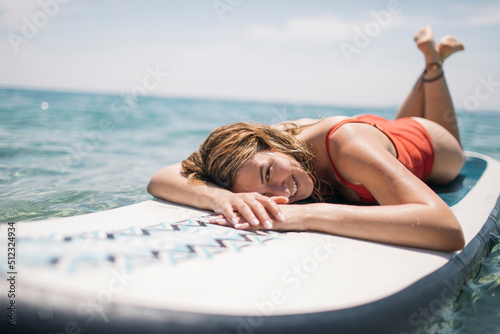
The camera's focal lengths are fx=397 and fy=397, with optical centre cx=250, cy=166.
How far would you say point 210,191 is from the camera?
87.1 inches

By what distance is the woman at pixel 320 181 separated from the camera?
1.73m

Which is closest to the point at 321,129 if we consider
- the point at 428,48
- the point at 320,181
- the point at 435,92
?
the point at 320,181

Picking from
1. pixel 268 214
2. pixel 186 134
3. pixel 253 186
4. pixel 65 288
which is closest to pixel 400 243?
pixel 268 214

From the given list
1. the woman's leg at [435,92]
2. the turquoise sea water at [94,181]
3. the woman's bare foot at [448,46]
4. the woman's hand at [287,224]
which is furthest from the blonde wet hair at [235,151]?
the woman's bare foot at [448,46]

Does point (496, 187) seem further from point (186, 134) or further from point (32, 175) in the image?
Answer: point (186, 134)

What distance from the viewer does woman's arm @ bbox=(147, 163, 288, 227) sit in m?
1.88

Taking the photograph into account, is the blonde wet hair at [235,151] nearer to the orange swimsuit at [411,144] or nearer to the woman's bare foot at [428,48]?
the orange swimsuit at [411,144]

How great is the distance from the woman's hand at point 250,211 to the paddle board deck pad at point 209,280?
0.07m

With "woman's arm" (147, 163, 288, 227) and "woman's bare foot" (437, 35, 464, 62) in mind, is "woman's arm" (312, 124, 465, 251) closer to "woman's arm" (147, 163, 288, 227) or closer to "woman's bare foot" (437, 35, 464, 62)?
"woman's arm" (147, 163, 288, 227)

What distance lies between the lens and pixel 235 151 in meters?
2.16

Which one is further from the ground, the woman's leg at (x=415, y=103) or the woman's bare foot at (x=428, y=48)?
the woman's bare foot at (x=428, y=48)

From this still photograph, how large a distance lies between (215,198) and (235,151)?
0.28m

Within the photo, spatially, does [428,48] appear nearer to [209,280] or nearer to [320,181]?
[320,181]

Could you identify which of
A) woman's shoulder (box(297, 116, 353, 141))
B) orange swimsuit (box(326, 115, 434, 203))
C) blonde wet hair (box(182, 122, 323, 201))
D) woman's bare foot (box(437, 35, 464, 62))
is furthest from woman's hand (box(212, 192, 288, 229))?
woman's bare foot (box(437, 35, 464, 62))
